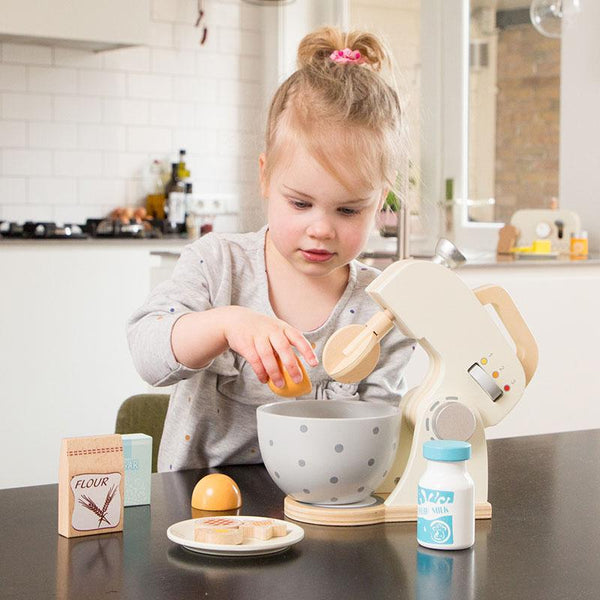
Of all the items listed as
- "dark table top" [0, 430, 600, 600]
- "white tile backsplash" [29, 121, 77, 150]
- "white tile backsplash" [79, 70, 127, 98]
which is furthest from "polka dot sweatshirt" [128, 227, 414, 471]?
"white tile backsplash" [79, 70, 127, 98]

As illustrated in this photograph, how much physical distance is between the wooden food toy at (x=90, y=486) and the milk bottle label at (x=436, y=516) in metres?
0.29

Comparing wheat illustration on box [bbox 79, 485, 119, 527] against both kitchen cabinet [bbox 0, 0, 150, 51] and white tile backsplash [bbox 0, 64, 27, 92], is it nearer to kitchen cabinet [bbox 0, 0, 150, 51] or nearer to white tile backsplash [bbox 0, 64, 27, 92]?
kitchen cabinet [bbox 0, 0, 150, 51]

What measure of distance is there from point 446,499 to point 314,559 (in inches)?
5.2

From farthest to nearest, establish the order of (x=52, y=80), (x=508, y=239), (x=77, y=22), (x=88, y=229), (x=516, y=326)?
(x=52, y=80) → (x=88, y=229) → (x=77, y=22) → (x=508, y=239) → (x=516, y=326)

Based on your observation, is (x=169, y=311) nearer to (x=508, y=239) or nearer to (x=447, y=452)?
(x=447, y=452)

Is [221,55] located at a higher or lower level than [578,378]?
higher

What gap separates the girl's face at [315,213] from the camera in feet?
4.24

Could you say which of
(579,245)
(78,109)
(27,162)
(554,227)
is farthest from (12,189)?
(579,245)

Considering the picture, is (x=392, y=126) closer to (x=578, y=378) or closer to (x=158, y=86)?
(x=578, y=378)

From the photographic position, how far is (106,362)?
13.8 feet

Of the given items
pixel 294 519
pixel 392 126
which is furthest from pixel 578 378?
pixel 294 519

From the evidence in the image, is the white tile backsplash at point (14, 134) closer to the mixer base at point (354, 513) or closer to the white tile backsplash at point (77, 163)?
the white tile backsplash at point (77, 163)

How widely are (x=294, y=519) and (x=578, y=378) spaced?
2.47m

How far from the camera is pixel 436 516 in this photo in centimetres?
97
